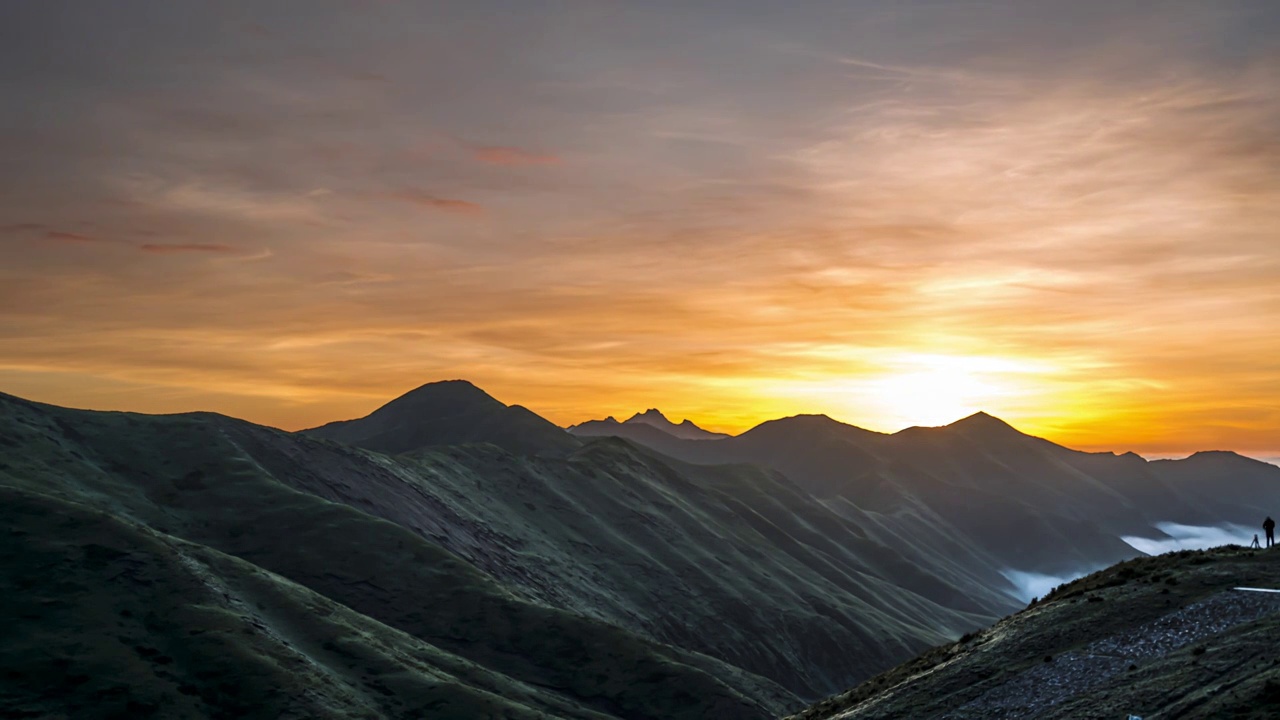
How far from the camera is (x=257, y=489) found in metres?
167

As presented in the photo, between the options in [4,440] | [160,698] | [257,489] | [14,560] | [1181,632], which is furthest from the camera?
[257,489]

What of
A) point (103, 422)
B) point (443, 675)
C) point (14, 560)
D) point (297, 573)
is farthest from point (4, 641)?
point (103, 422)

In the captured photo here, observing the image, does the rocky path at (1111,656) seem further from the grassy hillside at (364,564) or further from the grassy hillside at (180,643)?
the grassy hillside at (364,564)

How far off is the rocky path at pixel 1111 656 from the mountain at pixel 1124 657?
0.05 metres

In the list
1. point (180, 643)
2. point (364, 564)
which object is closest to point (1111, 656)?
point (180, 643)

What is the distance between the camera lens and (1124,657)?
46.4m

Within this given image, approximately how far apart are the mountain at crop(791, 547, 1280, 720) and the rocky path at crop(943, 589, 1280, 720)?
0.17 ft

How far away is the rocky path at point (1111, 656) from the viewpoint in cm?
4503

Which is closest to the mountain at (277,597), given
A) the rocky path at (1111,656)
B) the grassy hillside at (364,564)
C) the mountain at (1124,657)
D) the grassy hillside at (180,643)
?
the grassy hillside at (180,643)

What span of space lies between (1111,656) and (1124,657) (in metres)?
0.64

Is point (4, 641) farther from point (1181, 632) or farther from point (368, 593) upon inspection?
point (1181, 632)

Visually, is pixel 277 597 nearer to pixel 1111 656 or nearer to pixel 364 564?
pixel 364 564

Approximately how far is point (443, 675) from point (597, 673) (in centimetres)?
3891

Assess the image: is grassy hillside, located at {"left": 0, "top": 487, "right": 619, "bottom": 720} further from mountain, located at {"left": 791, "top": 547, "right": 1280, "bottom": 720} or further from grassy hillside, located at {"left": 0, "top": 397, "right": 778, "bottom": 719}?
mountain, located at {"left": 791, "top": 547, "right": 1280, "bottom": 720}
